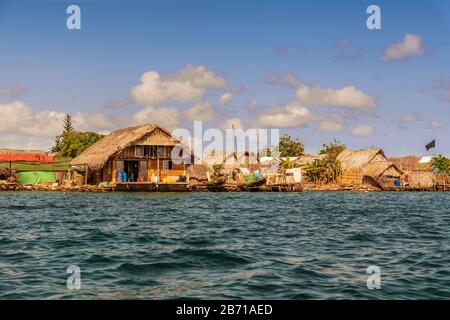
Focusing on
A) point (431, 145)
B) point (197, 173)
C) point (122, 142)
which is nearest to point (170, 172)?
point (122, 142)

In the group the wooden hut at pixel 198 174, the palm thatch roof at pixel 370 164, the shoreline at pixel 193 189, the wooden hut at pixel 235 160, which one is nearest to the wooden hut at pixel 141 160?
the shoreline at pixel 193 189

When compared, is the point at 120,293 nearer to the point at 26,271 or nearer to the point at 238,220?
the point at 26,271

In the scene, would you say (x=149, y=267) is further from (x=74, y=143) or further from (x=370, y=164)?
(x=74, y=143)

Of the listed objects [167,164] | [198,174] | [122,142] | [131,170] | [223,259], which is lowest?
[223,259]

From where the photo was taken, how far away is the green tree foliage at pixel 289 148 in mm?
83625

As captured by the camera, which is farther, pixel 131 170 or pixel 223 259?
pixel 131 170

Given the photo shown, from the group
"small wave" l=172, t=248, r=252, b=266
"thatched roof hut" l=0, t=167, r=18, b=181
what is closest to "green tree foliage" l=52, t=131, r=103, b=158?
"thatched roof hut" l=0, t=167, r=18, b=181

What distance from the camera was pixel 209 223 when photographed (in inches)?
758

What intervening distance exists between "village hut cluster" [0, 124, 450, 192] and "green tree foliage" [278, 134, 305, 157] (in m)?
13.2

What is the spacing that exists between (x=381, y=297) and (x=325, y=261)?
2968mm

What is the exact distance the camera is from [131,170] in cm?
4778

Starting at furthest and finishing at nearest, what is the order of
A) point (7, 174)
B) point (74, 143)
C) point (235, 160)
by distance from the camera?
point (74, 143) → point (235, 160) → point (7, 174)

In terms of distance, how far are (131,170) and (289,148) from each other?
41.4 m

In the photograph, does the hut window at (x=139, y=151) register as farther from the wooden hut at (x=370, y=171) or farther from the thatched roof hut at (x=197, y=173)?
the wooden hut at (x=370, y=171)
